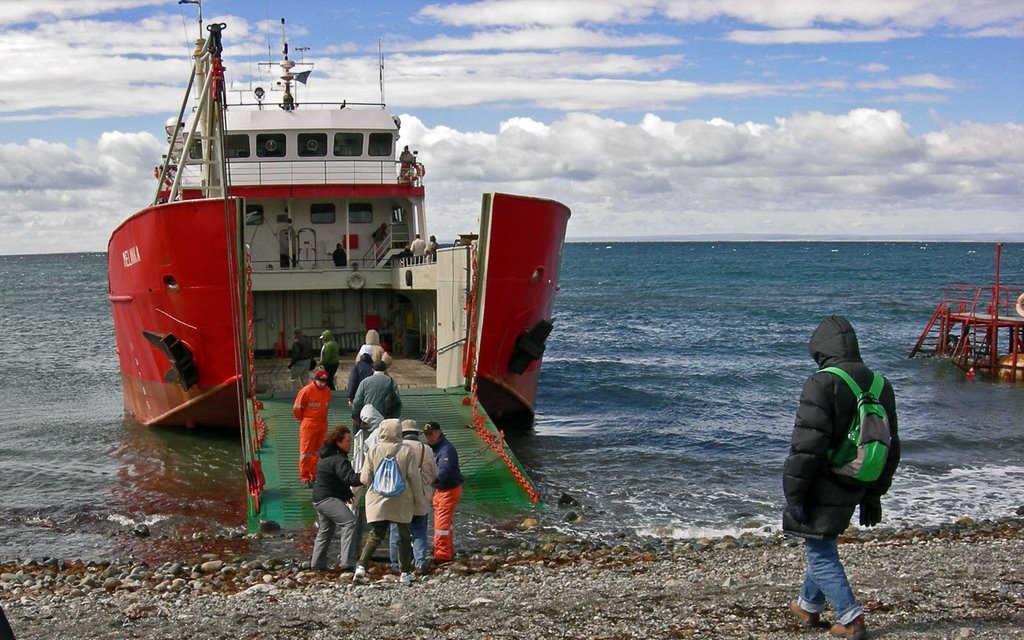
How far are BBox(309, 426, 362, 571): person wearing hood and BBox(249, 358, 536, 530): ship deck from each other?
2.05 m

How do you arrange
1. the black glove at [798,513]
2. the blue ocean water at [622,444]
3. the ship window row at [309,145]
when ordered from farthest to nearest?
1. the ship window row at [309,145]
2. the blue ocean water at [622,444]
3. the black glove at [798,513]

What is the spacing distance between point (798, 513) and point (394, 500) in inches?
139

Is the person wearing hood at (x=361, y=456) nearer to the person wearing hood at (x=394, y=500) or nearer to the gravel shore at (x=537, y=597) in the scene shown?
the person wearing hood at (x=394, y=500)

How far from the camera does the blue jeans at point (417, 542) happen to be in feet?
27.6

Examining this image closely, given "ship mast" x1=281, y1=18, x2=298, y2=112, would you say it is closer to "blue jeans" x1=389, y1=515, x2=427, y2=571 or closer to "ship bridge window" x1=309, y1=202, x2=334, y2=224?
"ship bridge window" x1=309, y1=202, x2=334, y2=224

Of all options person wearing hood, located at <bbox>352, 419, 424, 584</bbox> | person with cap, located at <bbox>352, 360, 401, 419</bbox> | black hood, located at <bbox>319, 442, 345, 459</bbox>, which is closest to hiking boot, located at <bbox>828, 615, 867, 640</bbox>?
person wearing hood, located at <bbox>352, 419, 424, 584</bbox>

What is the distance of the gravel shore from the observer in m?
6.49

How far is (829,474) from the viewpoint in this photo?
18.3ft

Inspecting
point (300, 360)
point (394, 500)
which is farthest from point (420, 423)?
point (394, 500)

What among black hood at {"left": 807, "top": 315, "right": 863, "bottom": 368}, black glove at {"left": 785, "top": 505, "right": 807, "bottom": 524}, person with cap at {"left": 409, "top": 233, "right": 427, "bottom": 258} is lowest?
black glove at {"left": 785, "top": 505, "right": 807, "bottom": 524}

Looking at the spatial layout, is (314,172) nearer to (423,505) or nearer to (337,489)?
(337,489)

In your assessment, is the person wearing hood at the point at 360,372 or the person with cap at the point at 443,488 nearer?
the person with cap at the point at 443,488

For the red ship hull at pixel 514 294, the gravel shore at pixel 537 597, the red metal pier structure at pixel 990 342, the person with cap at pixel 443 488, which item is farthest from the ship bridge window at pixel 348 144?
the red metal pier structure at pixel 990 342

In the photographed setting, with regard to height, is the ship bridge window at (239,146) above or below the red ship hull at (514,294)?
above
